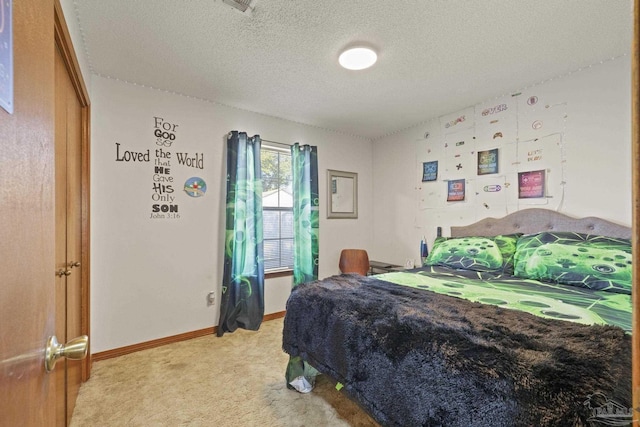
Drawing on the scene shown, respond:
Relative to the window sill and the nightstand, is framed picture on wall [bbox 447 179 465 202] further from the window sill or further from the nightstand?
the window sill

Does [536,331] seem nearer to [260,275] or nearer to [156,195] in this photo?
[260,275]

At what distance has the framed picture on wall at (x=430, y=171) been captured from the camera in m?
3.32

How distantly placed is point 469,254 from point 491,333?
1523 millimetres

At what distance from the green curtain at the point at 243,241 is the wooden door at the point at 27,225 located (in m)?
2.29

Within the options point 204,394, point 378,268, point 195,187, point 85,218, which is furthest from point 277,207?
point 204,394

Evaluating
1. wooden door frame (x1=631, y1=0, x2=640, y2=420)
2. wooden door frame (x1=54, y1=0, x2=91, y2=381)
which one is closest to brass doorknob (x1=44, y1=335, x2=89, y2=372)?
wooden door frame (x1=631, y1=0, x2=640, y2=420)

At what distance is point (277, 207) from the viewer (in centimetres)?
341

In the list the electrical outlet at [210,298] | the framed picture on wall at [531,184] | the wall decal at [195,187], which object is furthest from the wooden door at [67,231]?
the framed picture on wall at [531,184]

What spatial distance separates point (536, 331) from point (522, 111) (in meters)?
2.31

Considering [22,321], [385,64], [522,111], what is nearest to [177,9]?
[385,64]

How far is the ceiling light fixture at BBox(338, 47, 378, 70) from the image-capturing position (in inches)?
77.9

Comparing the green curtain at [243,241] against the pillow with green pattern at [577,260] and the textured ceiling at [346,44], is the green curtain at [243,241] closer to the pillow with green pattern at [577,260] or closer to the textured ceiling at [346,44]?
the textured ceiling at [346,44]

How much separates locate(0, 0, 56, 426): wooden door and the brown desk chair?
3229 mm

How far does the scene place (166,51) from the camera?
202cm
